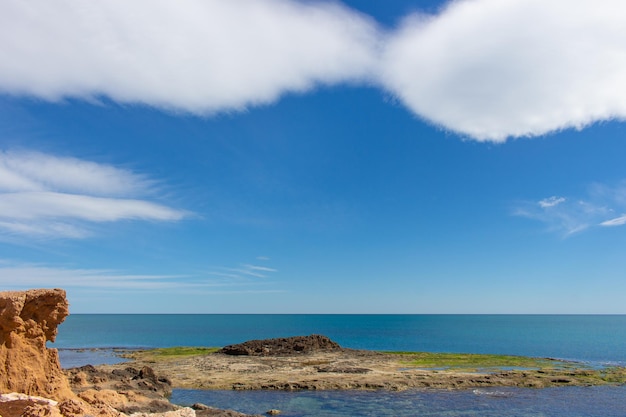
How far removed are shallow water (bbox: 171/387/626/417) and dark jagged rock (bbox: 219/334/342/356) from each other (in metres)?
26.8

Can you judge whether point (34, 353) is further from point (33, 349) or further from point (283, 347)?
point (283, 347)

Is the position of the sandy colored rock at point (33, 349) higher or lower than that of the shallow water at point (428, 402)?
higher

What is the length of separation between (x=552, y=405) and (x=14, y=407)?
41.3m

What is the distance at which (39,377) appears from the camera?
23.7m

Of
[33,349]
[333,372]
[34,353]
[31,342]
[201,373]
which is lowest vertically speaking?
[201,373]

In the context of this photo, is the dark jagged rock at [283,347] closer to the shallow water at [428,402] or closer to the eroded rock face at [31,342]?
the shallow water at [428,402]

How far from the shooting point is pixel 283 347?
241 feet

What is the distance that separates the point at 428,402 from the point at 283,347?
37.1m

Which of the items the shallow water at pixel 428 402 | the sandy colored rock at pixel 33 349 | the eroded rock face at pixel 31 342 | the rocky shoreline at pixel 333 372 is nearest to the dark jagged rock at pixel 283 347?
the rocky shoreline at pixel 333 372

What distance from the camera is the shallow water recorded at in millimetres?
37156

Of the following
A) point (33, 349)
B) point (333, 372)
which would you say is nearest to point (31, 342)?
point (33, 349)

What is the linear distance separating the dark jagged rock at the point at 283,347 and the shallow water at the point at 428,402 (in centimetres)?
2682

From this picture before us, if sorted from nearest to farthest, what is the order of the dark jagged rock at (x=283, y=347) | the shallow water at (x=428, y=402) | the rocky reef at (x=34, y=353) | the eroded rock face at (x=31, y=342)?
the rocky reef at (x=34, y=353) → the eroded rock face at (x=31, y=342) → the shallow water at (x=428, y=402) → the dark jagged rock at (x=283, y=347)

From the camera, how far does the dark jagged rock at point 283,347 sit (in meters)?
71.0
